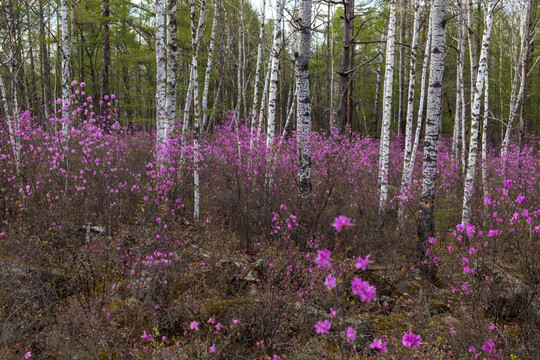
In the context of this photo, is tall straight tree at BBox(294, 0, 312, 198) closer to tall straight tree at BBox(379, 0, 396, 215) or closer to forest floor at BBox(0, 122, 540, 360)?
forest floor at BBox(0, 122, 540, 360)

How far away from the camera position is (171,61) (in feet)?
21.8

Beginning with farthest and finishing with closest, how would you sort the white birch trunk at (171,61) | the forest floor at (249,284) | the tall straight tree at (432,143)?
1. the white birch trunk at (171,61)
2. the tall straight tree at (432,143)
3. the forest floor at (249,284)

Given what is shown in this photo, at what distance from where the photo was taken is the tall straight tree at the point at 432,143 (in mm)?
4637

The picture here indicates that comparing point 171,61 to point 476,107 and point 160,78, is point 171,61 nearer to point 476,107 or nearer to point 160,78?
point 160,78

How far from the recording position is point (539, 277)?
3521mm

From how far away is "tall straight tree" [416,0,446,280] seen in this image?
4.64 meters

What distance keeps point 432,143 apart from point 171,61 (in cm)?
506

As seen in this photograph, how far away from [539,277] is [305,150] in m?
3.49

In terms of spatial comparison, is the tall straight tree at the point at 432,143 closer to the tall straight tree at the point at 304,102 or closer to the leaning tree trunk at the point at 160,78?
the tall straight tree at the point at 304,102

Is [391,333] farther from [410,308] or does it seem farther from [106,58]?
[106,58]

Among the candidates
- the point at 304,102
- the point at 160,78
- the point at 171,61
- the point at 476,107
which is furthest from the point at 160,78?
the point at 476,107

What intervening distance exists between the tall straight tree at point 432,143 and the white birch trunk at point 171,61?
4606 mm

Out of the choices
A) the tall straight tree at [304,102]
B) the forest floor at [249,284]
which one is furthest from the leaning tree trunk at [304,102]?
the forest floor at [249,284]

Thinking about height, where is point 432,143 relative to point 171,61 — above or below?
below
